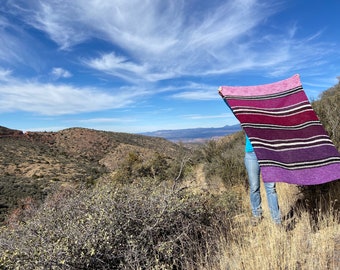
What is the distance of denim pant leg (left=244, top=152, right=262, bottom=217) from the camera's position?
3.84 metres

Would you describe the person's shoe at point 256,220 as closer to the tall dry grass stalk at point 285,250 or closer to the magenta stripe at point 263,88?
the tall dry grass stalk at point 285,250

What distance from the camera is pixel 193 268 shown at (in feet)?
10.2

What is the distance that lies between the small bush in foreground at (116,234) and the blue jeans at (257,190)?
54cm

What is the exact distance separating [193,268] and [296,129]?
6.32 ft

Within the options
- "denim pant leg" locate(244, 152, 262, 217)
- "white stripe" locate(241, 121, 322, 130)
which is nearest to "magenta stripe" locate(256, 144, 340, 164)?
"white stripe" locate(241, 121, 322, 130)

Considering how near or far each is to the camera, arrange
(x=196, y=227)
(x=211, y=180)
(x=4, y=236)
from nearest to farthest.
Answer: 1. (x=4, y=236)
2. (x=196, y=227)
3. (x=211, y=180)

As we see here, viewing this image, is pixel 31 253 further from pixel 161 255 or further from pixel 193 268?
pixel 193 268

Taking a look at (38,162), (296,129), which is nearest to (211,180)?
(296,129)

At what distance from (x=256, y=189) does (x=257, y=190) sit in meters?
0.02

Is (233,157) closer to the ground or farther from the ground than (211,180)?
farther from the ground

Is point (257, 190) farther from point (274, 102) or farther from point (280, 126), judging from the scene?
point (274, 102)

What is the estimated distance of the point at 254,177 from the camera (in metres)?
3.92

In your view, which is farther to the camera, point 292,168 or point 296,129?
point 296,129

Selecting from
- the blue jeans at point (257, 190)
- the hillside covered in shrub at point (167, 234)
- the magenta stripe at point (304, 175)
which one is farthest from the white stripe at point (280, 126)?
the hillside covered in shrub at point (167, 234)
